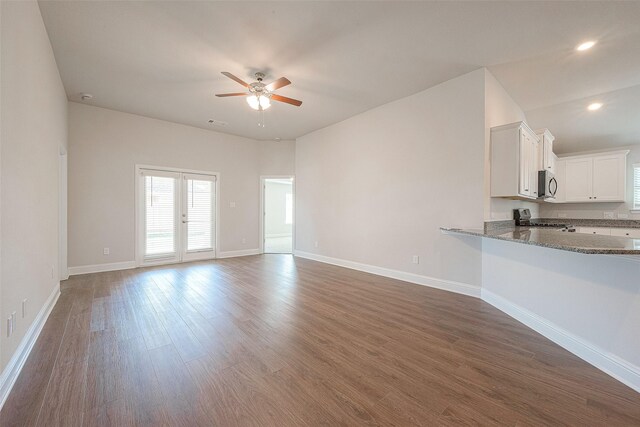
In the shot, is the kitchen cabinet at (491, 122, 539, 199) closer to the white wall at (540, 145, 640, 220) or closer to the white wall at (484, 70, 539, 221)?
the white wall at (484, 70, 539, 221)

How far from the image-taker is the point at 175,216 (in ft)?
18.4

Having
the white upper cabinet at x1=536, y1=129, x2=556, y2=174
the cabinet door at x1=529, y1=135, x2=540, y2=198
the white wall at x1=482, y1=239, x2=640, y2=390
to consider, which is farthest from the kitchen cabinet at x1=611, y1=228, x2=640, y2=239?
the white wall at x1=482, y1=239, x2=640, y2=390

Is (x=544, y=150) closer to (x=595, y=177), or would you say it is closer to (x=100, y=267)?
(x=595, y=177)

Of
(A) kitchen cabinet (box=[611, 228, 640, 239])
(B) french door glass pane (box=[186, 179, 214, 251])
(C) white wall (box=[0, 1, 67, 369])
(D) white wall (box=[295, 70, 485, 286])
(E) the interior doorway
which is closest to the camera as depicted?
(C) white wall (box=[0, 1, 67, 369])

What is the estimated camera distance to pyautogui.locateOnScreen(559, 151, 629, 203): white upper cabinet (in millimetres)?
5445

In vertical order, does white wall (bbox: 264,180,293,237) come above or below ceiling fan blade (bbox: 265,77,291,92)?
below

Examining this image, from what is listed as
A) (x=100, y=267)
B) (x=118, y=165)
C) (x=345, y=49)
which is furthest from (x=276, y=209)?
(x=345, y=49)

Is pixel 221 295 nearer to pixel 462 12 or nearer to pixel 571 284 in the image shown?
pixel 571 284

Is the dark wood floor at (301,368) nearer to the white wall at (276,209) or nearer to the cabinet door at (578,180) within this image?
the cabinet door at (578,180)

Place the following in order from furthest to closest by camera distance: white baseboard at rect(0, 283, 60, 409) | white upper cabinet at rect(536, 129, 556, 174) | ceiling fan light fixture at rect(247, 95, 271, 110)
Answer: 1. white upper cabinet at rect(536, 129, 556, 174)
2. ceiling fan light fixture at rect(247, 95, 271, 110)
3. white baseboard at rect(0, 283, 60, 409)

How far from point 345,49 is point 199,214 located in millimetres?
4757

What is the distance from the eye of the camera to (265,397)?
1.60 m

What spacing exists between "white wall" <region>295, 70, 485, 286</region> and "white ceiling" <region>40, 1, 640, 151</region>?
0.42 metres

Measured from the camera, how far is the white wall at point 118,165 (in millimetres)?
4559
